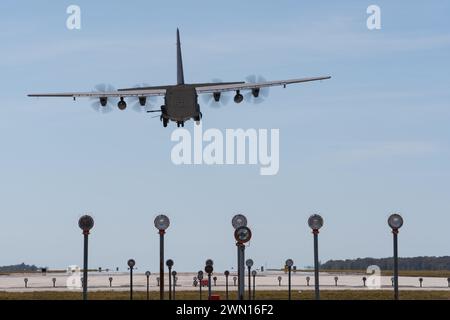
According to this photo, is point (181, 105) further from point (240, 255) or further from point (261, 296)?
point (240, 255)

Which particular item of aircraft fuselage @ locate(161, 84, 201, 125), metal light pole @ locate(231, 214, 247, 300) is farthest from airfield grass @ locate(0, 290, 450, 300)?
metal light pole @ locate(231, 214, 247, 300)

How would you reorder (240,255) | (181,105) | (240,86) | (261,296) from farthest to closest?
(240,86) → (181,105) → (261,296) → (240,255)

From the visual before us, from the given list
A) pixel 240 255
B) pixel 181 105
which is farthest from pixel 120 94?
pixel 240 255

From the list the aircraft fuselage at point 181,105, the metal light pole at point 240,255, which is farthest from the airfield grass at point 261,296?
the metal light pole at point 240,255

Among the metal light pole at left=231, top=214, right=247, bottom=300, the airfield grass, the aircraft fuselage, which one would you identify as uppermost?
the aircraft fuselage

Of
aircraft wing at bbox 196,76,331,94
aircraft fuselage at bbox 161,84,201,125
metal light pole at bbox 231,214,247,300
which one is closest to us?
metal light pole at bbox 231,214,247,300

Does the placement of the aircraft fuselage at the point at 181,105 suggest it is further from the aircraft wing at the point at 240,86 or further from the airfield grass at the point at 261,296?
the airfield grass at the point at 261,296

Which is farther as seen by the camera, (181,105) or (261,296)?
(181,105)

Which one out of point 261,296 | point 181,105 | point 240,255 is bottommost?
point 261,296

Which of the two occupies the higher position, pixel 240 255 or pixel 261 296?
pixel 240 255

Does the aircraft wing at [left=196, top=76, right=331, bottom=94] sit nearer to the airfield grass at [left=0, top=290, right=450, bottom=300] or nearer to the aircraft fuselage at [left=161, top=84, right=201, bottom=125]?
the aircraft fuselage at [left=161, top=84, right=201, bottom=125]
